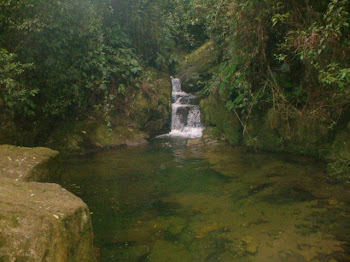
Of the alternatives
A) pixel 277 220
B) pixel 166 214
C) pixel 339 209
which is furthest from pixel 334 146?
pixel 166 214

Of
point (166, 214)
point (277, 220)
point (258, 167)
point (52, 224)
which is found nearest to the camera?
point (52, 224)

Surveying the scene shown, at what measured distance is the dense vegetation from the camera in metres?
6.04

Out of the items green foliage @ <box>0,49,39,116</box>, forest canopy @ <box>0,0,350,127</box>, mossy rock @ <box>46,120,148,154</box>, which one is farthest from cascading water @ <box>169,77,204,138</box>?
green foliage @ <box>0,49,39,116</box>

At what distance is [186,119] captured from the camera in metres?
13.1

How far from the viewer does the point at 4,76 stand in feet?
23.1

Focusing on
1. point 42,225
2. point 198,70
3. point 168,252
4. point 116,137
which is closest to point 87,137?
point 116,137

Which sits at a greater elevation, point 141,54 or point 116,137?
point 141,54

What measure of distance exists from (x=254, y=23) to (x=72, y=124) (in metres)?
6.55

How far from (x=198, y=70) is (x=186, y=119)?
9.88ft

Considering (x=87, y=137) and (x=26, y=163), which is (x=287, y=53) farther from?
(x=87, y=137)

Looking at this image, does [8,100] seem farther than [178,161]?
No

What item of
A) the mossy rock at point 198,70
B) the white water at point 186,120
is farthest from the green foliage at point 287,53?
the mossy rock at point 198,70

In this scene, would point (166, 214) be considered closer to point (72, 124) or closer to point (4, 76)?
point (4, 76)

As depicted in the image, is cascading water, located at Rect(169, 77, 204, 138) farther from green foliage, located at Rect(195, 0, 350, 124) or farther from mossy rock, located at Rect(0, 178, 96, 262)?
mossy rock, located at Rect(0, 178, 96, 262)
